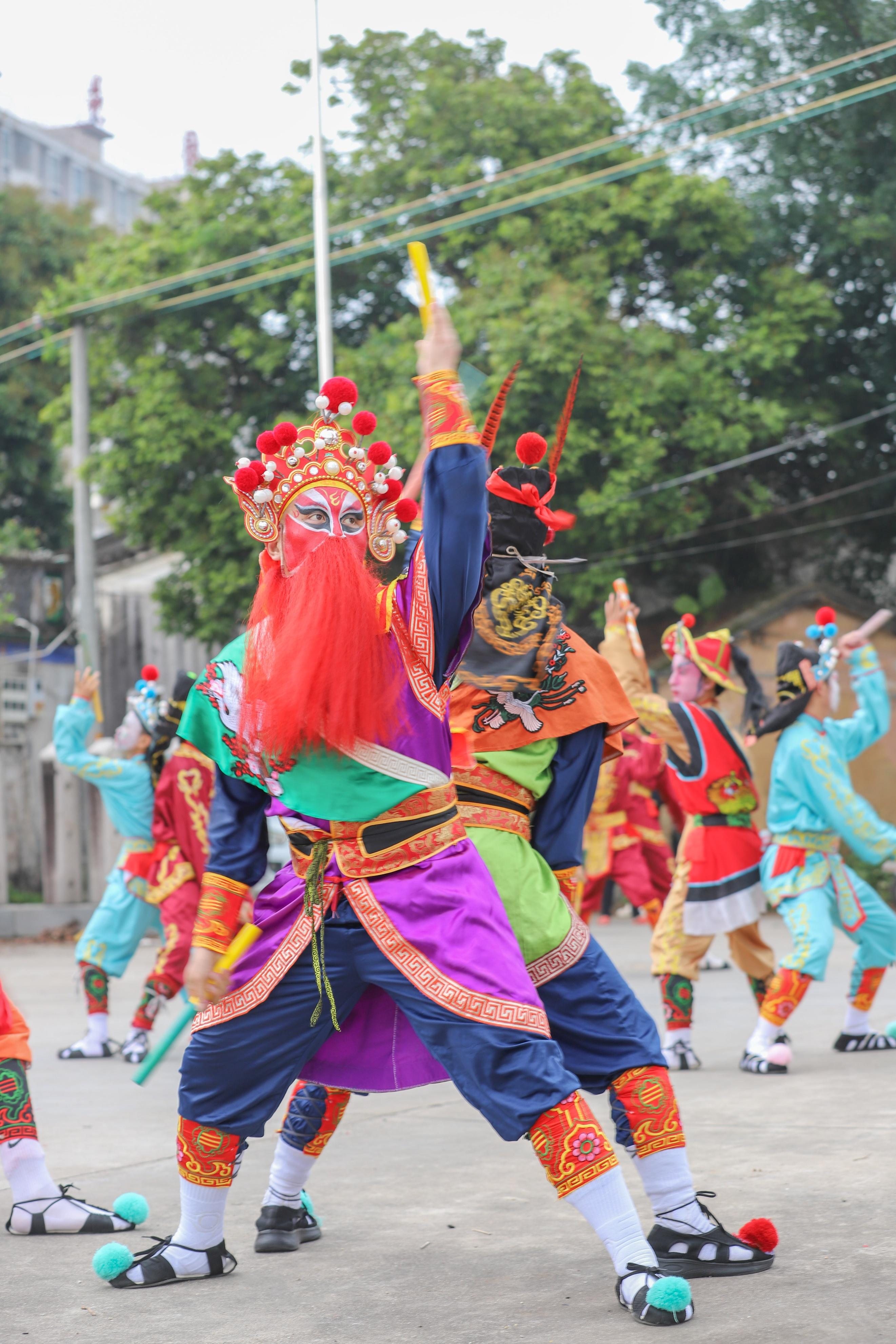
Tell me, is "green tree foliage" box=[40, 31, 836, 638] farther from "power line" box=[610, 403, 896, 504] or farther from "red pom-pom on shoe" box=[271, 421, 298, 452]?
"red pom-pom on shoe" box=[271, 421, 298, 452]

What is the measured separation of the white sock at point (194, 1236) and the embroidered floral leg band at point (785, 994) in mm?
3425

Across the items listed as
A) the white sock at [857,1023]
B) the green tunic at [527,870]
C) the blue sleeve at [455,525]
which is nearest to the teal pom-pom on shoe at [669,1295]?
the green tunic at [527,870]

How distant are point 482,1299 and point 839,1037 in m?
4.02

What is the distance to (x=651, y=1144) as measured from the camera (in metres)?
3.59

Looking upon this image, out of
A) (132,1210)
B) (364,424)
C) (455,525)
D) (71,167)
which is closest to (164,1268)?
(132,1210)

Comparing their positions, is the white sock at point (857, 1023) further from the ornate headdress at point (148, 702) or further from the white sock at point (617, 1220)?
the white sock at point (617, 1220)

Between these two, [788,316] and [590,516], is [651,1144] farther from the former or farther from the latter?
[788,316]

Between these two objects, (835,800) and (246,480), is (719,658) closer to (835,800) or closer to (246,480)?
(835,800)

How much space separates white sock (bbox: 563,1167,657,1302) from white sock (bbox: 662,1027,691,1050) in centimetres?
356

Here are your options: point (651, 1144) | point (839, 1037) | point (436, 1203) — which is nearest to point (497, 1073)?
point (651, 1144)

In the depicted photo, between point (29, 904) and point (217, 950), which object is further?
point (29, 904)

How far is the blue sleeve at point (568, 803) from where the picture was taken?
3988mm

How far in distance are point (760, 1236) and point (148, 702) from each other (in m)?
5.24

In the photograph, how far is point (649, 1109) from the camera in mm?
3586
